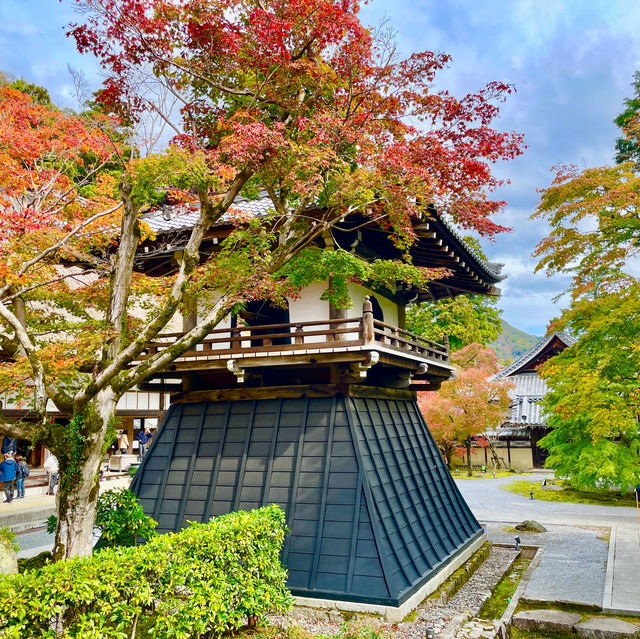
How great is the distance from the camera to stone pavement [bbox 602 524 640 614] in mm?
10234

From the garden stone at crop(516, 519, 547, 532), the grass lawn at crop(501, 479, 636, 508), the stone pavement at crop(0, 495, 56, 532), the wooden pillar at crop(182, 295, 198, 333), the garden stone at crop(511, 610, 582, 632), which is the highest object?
the wooden pillar at crop(182, 295, 198, 333)

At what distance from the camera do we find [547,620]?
9562 millimetres

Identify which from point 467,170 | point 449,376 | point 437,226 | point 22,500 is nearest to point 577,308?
point 449,376

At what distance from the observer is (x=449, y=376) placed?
16.1m

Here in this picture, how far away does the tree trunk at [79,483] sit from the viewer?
773 centimetres

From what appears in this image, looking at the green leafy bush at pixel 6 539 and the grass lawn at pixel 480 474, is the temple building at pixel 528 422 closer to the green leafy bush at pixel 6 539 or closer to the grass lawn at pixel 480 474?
the grass lawn at pixel 480 474

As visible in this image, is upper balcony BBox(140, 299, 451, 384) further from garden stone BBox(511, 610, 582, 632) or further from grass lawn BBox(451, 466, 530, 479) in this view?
grass lawn BBox(451, 466, 530, 479)

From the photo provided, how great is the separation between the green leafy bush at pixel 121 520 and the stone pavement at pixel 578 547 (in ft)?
26.6

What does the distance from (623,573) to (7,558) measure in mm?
13191

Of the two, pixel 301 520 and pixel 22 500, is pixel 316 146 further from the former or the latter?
pixel 22 500

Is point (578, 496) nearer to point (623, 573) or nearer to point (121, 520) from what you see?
point (623, 573)

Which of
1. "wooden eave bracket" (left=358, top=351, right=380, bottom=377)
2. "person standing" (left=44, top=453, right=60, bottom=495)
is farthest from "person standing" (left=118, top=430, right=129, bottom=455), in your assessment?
"wooden eave bracket" (left=358, top=351, right=380, bottom=377)

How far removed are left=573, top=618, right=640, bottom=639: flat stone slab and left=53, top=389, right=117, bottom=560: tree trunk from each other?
8394 mm

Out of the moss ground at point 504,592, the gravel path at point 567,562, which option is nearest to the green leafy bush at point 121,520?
the moss ground at point 504,592
